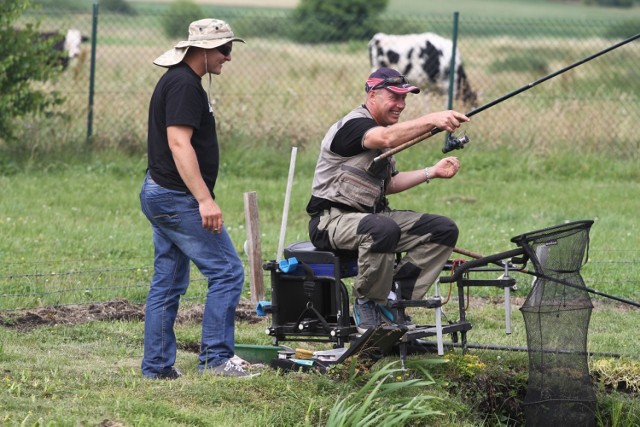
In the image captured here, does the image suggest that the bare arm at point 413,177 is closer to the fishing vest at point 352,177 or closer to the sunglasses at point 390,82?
the fishing vest at point 352,177

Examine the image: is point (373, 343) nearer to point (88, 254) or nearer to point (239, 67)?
point (88, 254)

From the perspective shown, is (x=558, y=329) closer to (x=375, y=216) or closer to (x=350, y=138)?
(x=375, y=216)

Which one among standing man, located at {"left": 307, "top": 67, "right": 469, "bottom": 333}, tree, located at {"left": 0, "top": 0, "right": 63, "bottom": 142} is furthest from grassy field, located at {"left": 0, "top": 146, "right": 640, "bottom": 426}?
tree, located at {"left": 0, "top": 0, "right": 63, "bottom": 142}

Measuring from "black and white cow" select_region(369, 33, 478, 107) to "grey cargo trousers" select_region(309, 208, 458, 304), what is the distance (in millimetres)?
10809

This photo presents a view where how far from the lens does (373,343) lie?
6.60m

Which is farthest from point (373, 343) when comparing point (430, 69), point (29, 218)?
point (430, 69)

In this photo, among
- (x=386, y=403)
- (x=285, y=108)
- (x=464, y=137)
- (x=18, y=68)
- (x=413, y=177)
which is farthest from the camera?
(x=285, y=108)

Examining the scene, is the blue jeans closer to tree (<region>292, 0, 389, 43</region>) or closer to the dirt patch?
the dirt patch

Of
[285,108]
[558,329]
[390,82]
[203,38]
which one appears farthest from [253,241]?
[285,108]

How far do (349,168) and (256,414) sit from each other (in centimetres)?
159

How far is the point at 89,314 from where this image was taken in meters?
8.48

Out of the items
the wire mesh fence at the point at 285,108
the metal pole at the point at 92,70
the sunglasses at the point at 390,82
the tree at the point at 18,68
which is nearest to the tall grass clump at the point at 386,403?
the sunglasses at the point at 390,82

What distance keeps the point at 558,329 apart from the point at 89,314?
3.61m

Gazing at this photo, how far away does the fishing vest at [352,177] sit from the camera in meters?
6.80
